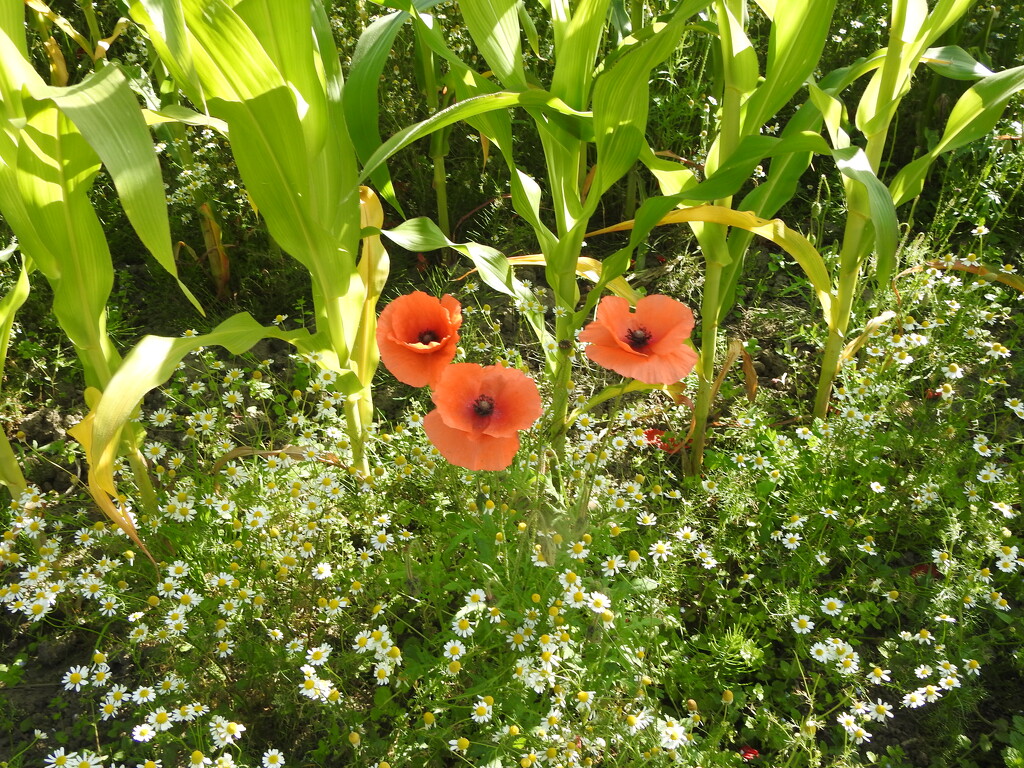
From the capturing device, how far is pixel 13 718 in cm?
148

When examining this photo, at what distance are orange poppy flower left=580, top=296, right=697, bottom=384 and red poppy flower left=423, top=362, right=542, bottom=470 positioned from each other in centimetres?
15

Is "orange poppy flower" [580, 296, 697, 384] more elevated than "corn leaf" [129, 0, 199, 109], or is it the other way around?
"corn leaf" [129, 0, 199, 109]

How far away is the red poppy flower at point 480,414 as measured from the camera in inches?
50.7

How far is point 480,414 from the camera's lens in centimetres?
133

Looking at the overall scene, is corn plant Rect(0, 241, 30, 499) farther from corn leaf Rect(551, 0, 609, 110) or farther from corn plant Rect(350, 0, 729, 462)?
corn leaf Rect(551, 0, 609, 110)

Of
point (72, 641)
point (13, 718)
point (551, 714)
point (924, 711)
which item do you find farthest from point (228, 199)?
point (924, 711)

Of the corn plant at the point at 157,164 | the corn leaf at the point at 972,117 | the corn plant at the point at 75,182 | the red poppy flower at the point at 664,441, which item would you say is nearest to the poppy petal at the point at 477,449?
the corn plant at the point at 157,164

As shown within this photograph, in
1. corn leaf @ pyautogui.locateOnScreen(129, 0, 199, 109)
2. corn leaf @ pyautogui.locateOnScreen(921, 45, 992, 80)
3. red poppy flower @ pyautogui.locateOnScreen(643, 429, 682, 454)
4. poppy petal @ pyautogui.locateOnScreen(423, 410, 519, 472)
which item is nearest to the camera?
corn leaf @ pyautogui.locateOnScreen(129, 0, 199, 109)

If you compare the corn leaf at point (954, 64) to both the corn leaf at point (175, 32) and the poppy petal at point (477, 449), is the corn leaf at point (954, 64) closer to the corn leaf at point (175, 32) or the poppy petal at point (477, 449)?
the poppy petal at point (477, 449)

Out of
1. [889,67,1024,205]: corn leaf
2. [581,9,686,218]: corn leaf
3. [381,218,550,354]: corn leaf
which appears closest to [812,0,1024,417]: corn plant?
[889,67,1024,205]: corn leaf

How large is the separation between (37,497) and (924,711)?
179 cm

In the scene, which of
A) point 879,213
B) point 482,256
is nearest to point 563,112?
point 482,256

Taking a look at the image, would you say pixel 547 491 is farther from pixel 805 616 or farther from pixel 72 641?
pixel 72 641

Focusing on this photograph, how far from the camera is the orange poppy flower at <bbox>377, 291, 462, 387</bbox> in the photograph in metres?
1.40
